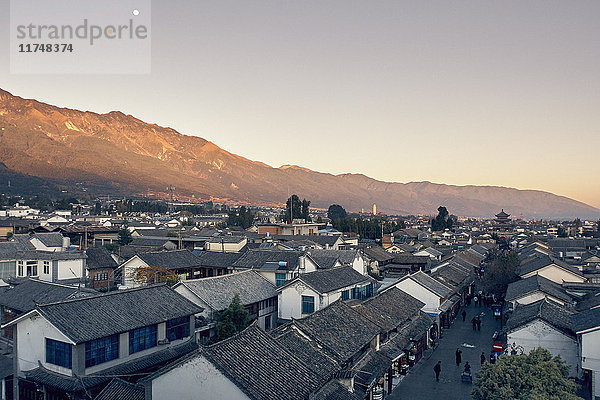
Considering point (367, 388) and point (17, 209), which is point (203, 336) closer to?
point (367, 388)

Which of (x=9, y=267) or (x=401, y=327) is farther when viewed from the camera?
(x=9, y=267)

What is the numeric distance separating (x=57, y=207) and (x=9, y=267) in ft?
327

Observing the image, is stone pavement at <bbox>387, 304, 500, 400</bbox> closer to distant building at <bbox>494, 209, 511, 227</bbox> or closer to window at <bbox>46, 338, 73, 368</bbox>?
window at <bbox>46, 338, 73, 368</bbox>

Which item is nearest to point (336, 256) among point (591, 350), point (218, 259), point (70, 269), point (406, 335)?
point (218, 259)

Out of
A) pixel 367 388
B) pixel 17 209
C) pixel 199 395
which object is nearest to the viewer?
pixel 199 395

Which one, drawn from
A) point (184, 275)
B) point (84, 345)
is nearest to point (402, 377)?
point (84, 345)

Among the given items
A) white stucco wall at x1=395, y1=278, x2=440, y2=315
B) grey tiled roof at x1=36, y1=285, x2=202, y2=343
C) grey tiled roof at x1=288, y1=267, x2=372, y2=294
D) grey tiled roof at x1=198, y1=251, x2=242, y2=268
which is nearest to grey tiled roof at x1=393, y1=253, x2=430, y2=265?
grey tiled roof at x1=288, y1=267, x2=372, y2=294

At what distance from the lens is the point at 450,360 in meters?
26.2

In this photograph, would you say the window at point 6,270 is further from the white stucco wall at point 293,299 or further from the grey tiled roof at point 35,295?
the white stucco wall at point 293,299

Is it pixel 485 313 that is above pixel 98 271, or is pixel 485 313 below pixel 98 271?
below

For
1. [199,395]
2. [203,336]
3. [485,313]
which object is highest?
[199,395]

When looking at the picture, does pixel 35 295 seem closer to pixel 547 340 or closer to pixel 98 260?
pixel 98 260

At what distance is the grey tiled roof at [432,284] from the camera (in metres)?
31.7

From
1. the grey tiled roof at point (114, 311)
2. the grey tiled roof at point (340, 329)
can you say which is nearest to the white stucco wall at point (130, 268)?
the grey tiled roof at point (114, 311)
